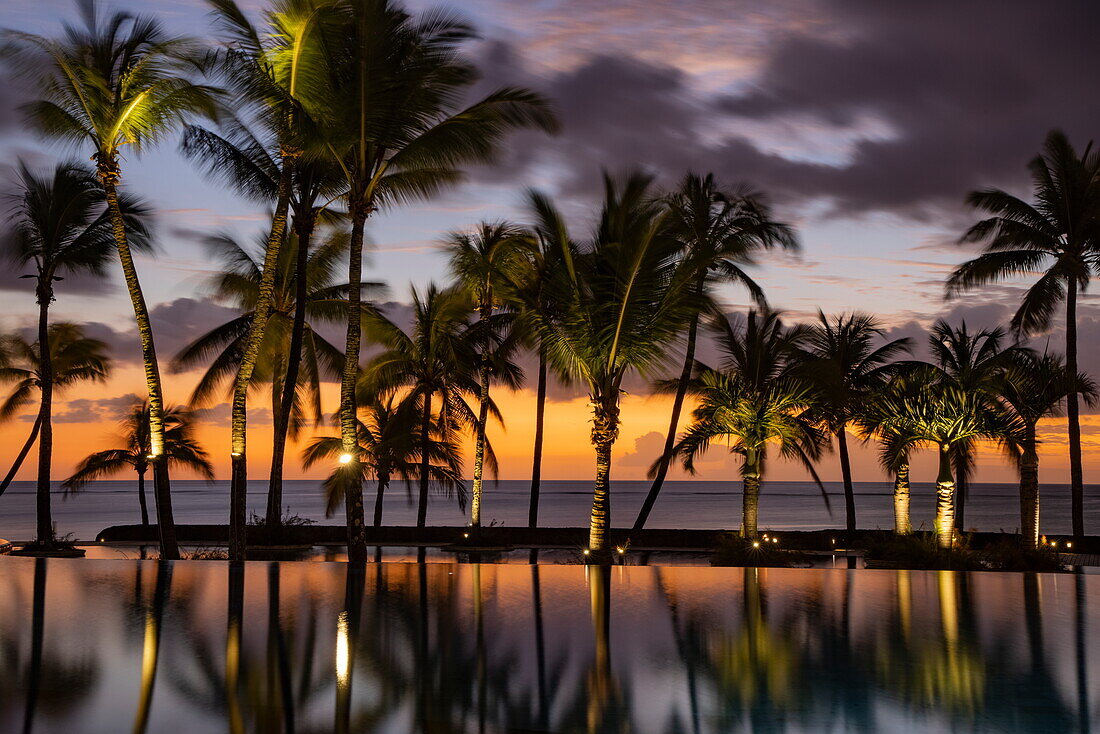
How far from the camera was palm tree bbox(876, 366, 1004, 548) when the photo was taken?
52.0ft

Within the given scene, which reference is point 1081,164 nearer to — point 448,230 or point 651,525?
point 448,230

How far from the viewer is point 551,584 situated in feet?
36.6

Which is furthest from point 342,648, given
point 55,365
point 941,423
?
point 55,365

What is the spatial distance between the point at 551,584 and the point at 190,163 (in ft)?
29.1

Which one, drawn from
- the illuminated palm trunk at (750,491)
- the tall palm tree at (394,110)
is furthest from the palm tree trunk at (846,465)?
the tall palm tree at (394,110)

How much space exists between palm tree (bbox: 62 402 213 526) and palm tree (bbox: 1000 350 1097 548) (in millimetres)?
19925

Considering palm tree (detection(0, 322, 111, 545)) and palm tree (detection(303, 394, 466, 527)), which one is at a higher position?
palm tree (detection(0, 322, 111, 545))

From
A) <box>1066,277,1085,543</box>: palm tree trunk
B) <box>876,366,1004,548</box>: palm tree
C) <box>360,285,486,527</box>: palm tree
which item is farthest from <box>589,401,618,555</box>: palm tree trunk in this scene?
<box>1066,277,1085,543</box>: palm tree trunk

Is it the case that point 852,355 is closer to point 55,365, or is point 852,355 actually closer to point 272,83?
point 272,83

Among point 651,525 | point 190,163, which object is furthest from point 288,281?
point 651,525

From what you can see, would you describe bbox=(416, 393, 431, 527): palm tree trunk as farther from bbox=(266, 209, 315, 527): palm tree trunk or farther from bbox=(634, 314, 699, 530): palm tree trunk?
bbox=(634, 314, 699, 530): palm tree trunk

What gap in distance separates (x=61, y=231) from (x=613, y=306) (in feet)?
41.9

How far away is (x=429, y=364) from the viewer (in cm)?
2406

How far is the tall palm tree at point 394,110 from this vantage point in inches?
488
